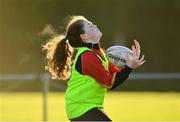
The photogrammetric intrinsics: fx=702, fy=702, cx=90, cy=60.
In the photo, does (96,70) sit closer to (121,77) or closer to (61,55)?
(121,77)

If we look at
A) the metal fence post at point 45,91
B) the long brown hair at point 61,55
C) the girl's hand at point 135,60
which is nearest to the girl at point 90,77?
the girl's hand at point 135,60

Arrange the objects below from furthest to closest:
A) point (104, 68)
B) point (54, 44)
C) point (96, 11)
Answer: point (96, 11) < point (54, 44) < point (104, 68)

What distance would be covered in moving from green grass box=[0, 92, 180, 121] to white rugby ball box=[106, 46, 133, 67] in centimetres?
494

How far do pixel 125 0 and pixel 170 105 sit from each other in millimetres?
7664

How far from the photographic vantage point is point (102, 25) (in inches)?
736

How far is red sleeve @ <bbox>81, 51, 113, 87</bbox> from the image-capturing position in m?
4.79

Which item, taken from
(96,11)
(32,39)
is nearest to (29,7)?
(32,39)

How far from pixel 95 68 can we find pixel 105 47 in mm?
12065

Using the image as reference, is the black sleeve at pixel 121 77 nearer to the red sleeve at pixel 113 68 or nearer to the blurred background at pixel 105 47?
the red sleeve at pixel 113 68

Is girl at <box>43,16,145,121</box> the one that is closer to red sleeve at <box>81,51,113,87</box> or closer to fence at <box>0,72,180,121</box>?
red sleeve at <box>81,51,113,87</box>

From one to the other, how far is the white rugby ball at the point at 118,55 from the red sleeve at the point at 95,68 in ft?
1.35

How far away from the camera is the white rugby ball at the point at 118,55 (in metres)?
5.24

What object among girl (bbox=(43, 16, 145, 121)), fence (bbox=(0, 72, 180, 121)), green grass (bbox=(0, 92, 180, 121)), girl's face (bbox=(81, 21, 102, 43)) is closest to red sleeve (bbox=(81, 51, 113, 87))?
girl (bbox=(43, 16, 145, 121))

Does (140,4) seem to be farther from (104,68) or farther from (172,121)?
(104,68)
